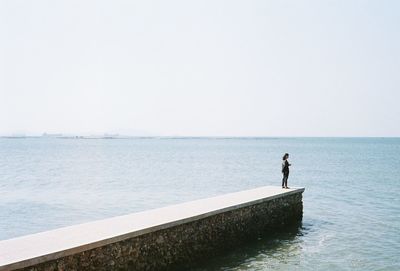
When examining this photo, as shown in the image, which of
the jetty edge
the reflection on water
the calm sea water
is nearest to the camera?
the jetty edge

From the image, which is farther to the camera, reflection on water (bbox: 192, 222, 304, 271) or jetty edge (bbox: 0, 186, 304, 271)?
reflection on water (bbox: 192, 222, 304, 271)

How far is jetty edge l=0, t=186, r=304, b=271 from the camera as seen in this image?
9.28 metres

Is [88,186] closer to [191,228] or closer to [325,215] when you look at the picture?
[325,215]

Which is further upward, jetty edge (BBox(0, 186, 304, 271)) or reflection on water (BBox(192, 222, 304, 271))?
jetty edge (BBox(0, 186, 304, 271))

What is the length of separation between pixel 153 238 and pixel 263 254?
4.49 m

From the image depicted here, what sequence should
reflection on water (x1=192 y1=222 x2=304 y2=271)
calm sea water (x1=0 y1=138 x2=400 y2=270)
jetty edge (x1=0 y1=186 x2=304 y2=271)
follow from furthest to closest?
calm sea water (x1=0 y1=138 x2=400 y2=270) → reflection on water (x1=192 y1=222 x2=304 y2=271) → jetty edge (x1=0 y1=186 x2=304 y2=271)

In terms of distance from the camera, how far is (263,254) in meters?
14.5

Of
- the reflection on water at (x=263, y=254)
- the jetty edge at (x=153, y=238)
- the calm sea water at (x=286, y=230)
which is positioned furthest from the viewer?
the calm sea water at (x=286, y=230)

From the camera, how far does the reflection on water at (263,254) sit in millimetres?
13141

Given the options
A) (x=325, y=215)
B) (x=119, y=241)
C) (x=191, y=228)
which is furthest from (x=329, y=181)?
(x=119, y=241)

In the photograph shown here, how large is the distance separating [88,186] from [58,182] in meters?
4.99

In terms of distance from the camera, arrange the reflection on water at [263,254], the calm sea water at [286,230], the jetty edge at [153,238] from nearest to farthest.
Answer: the jetty edge at [153,238], the reflection on water at [263,254], the calm sea water at [286,230]

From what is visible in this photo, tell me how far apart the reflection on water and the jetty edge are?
297mm

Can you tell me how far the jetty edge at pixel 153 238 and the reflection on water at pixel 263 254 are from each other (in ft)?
0.97
